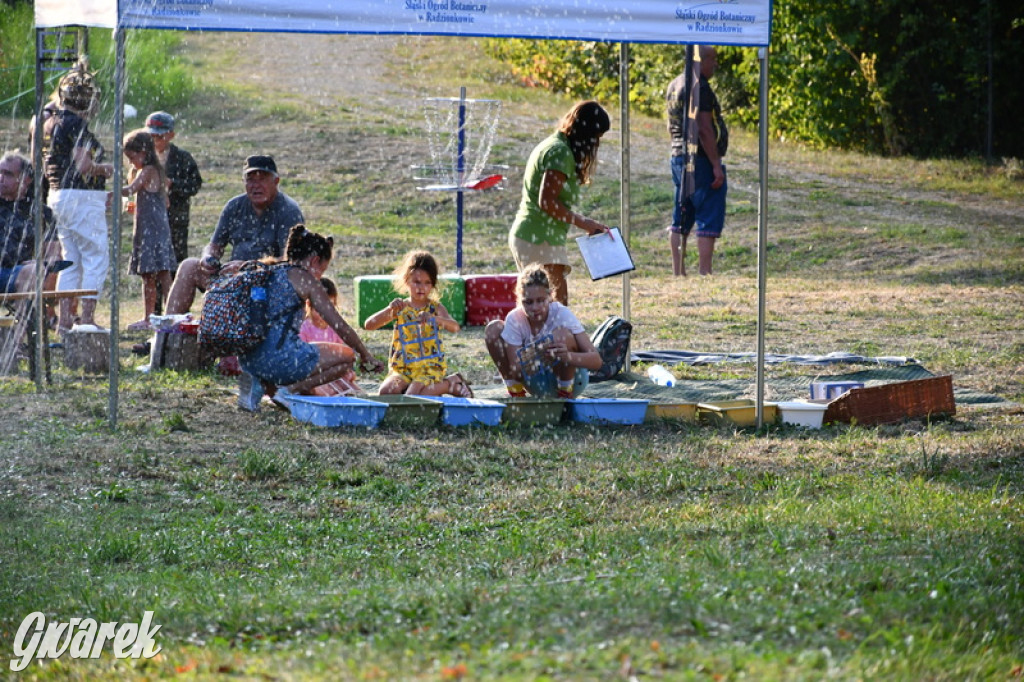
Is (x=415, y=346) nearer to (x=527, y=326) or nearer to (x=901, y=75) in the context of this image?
(x=527, y=326)

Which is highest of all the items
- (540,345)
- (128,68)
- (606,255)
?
(128,68)

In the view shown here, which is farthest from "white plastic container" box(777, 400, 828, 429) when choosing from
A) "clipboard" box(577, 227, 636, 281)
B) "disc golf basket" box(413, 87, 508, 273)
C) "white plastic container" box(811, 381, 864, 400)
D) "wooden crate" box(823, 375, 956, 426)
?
"disc golf basket" box(413, 87, 508, 273)

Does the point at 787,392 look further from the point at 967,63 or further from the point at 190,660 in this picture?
the point at 967,63

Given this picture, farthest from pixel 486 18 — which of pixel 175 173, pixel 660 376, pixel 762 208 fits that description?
pixel 175 173

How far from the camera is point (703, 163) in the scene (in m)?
13.8

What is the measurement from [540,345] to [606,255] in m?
0.88

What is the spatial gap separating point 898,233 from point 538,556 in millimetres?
12344

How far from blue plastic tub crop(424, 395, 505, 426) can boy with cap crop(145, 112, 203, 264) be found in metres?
4.99

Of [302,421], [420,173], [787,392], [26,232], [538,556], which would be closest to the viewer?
[538,556]

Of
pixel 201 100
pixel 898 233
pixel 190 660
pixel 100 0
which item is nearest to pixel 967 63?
pixel 898 233

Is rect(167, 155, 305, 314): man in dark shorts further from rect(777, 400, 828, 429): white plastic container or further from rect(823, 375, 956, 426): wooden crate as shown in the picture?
rect(823, 375, 956, 426): wooden crate

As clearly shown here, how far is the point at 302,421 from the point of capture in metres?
7.57

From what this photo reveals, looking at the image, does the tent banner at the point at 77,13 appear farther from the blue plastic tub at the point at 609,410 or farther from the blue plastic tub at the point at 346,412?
the blue plastic tub at the point at 609,410

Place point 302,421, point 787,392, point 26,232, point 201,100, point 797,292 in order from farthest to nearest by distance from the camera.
A: point 201,100 → point 797,292 → point 26,232 → point 787,392 → point 302,421
